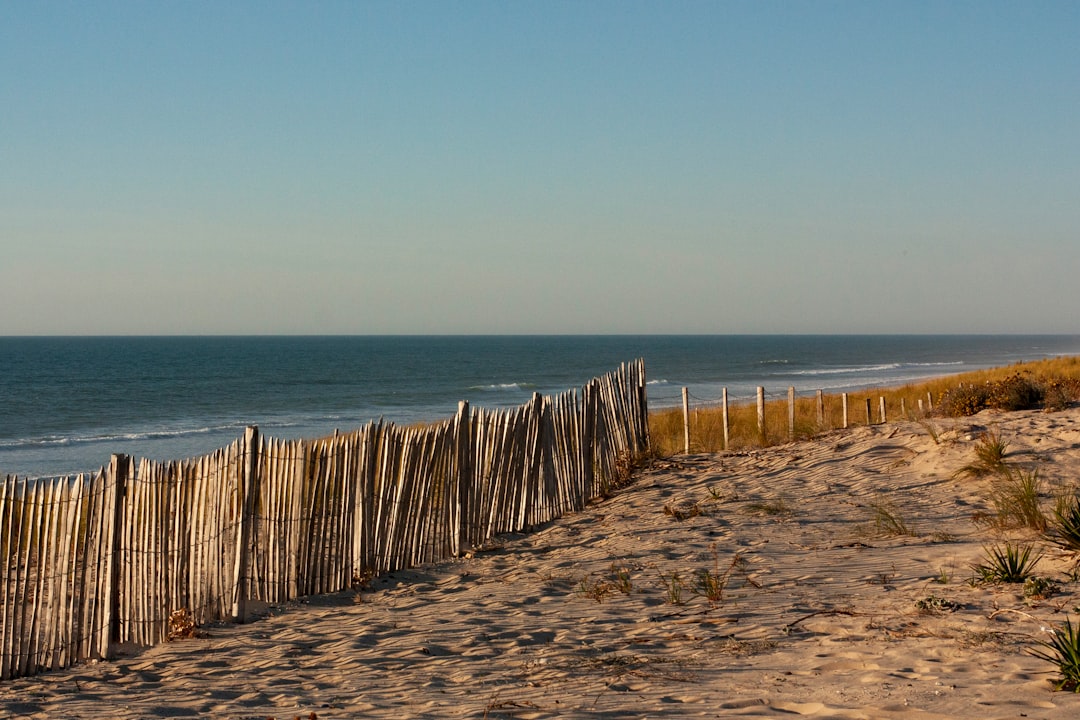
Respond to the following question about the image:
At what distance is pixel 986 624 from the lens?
4789 mm

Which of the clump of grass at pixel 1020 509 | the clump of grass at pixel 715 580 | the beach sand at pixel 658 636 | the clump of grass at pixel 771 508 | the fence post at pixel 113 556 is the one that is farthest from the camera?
the clump of grass at pixel 771 508

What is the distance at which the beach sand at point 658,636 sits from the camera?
400 cm

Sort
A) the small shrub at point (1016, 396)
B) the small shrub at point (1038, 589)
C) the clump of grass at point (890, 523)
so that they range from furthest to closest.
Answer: the small shrub at point (1016, 396), the clump of grass at point (890, 523), the small shrub at point (1038, 589)

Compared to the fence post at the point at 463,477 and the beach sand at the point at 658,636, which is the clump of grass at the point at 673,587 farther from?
the fence post at the point at 463,477

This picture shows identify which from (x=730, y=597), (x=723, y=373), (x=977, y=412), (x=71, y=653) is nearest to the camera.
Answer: (x=71, y=653)

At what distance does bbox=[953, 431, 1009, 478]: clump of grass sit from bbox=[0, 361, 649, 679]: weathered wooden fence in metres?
4.34

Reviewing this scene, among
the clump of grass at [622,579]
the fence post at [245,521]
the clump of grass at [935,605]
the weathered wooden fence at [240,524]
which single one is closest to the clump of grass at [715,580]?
the clump of grass at [622,579]

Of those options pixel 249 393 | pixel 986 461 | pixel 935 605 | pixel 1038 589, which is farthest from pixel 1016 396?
pixel 249 393

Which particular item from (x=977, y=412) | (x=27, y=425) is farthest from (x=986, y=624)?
(x=27, y=425)

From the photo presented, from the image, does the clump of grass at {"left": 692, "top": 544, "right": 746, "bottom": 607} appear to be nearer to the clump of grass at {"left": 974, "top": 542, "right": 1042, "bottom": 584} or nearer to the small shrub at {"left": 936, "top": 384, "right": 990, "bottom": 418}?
the clump of grass at {"left": 974, "top": 542, "right": 1042, "bottom": 584}

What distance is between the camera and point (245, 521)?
604 centimetres

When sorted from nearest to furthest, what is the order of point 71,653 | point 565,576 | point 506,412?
point 71,653, point 565,576, point 506,412

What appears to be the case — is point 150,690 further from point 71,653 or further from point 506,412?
point 506,412

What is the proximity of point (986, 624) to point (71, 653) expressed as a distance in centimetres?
516
